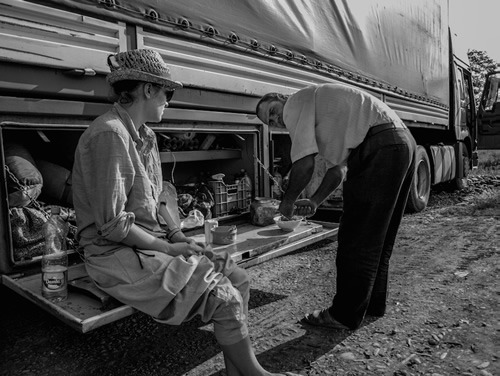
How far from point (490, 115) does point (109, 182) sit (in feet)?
38.5

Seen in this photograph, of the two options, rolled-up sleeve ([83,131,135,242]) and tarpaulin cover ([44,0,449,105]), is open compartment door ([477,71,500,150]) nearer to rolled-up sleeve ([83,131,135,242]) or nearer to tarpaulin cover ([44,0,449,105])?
tarpaulin cover ([44,0,449,105])

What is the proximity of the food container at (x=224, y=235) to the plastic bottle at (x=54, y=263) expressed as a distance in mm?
1084

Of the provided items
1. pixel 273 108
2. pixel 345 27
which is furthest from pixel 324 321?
pixel 345 27

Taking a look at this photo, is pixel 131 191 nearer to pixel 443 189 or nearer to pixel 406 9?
pixel 406 9

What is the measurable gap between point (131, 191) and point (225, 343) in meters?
0.79

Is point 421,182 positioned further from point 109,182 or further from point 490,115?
point 109,182

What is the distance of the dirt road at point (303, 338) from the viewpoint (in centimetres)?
224

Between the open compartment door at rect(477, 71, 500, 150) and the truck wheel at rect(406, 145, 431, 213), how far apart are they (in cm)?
494

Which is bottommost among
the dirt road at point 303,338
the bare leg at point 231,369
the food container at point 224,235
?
the dirt road at point 303,338

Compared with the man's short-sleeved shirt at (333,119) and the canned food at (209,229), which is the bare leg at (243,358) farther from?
the canned food at (209,229)

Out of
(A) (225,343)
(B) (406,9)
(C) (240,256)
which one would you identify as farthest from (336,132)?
(B) (406,9)

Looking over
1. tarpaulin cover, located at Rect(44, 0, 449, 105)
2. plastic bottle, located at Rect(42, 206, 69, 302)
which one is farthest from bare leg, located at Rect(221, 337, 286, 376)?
tarpaulin cover, located at Rect(44, 0, 449, 105)

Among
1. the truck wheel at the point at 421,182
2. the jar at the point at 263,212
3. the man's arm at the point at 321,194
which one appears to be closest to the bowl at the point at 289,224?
the jar at the point at 263,212

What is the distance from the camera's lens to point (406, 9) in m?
6.01
